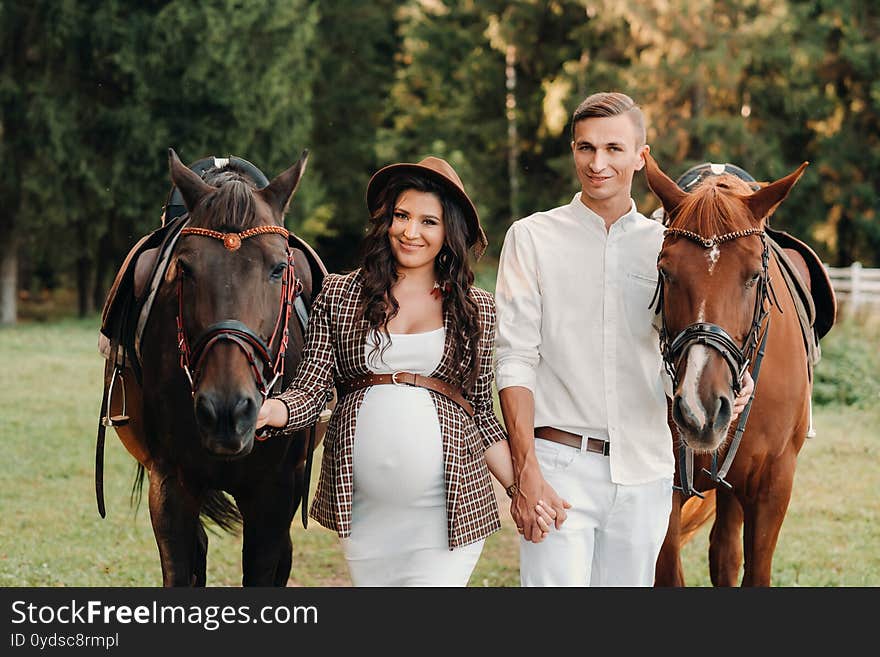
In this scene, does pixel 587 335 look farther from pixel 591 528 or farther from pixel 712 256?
pixel 591 528

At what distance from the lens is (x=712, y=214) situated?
125 inches

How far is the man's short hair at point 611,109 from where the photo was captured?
310 cm

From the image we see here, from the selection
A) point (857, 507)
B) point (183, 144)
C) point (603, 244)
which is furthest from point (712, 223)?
point (183, 144)

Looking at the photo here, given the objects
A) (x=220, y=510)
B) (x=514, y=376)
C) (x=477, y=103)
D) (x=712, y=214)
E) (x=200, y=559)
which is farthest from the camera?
(x=477, y=103)

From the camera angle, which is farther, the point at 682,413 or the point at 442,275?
the point at 442,275

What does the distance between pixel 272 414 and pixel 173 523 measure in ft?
3.88

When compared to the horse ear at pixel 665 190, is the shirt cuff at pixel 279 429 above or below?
below

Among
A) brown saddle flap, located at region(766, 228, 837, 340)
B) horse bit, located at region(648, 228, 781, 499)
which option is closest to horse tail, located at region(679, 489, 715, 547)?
brown saddle flap, located at region(766, 228, 837, 340)

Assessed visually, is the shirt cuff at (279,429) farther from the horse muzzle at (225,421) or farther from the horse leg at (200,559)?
the horse leg at (200,559)

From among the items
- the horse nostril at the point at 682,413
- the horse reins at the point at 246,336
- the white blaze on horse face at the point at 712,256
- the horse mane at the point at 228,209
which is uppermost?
the horse mane at the point at 228,209

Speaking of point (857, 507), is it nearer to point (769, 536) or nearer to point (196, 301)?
point (769, 536)

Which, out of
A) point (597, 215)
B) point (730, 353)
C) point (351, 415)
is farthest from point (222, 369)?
point (730, 353)

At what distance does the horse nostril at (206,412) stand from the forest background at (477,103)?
20.6 meters

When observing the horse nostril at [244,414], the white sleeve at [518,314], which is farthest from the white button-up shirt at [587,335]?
the horse nostril at [244,414]
